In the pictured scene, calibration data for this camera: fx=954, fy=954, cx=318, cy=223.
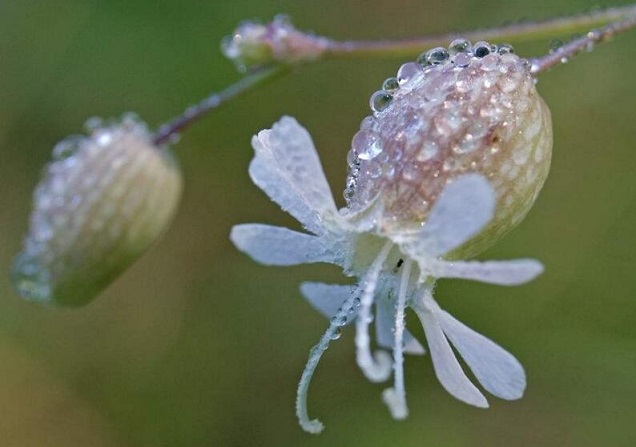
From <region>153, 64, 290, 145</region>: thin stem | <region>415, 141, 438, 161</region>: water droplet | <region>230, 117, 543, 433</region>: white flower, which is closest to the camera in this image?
<region>230, 117, 543, 433</region>: white flower

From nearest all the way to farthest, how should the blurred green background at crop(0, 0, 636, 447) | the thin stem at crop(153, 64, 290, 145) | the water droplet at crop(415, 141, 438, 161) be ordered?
the water droplet at crop(415, 141, 438, 161)
the thin stem at crop(153, 64, 290, 145)
the blurred green background at crop(0, 0, 636, 447)

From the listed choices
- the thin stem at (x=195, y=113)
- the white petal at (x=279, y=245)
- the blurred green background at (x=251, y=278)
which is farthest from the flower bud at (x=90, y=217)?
the blurred green background at (x=251, y=278)

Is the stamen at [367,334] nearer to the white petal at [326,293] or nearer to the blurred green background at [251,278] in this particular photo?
the white petal at [326,293]

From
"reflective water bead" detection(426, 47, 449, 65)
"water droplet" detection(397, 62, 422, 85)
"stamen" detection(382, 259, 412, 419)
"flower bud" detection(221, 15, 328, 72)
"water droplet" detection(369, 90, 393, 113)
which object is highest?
"flower bud" detection(221, 15, 328, 72)

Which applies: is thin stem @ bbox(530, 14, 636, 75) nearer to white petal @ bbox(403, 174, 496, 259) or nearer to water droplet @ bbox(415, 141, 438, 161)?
water droplet @ bbox(415, 141, 438, 161)

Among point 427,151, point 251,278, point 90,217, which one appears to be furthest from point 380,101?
point 251,278

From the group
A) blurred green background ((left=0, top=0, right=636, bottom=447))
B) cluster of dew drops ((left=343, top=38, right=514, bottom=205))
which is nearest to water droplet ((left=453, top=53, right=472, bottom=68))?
cluster of dew drops ((left=343, top=38, right=514, bottom=205))

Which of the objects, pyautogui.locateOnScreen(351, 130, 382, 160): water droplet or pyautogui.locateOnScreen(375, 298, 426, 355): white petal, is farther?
pyautogui.locateOnScreen(375, 298, 426, 355): white petal
